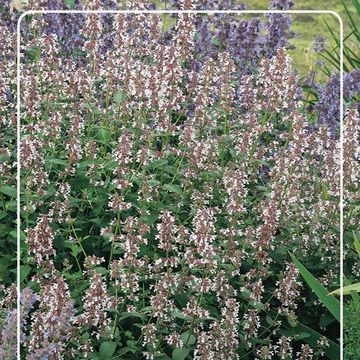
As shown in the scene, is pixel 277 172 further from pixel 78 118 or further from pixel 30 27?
pixel 30 27

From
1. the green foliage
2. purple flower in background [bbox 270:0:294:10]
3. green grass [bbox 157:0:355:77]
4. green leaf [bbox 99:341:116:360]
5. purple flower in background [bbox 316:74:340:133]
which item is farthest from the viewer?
green grass [bbox 157:0:355:77]

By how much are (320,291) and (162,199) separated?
522 mm

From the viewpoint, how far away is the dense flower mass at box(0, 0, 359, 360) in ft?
7.66

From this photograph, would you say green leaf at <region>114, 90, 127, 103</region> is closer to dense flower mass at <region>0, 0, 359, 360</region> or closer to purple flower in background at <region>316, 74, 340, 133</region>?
dense flower mass at <region>0, 0, 359, 360</region>

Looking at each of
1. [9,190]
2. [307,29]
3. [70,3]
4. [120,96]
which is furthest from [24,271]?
[307,29]

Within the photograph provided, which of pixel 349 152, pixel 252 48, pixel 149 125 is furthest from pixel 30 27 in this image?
pixel 349 152

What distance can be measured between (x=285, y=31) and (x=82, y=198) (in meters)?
1.06

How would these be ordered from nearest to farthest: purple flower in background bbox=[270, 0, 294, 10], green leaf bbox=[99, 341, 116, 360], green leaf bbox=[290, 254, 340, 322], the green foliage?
green leaf bbox=[99, 341, 116, 360] → green leaf bbox=[290, 254, 340, 322] → the green foliage → purple flower in background bbox=[270, 0, 294, 10]

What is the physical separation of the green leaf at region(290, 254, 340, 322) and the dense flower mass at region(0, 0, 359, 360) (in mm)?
54

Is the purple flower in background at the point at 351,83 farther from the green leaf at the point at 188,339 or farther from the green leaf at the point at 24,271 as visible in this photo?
the green leaf at the point at 24,271

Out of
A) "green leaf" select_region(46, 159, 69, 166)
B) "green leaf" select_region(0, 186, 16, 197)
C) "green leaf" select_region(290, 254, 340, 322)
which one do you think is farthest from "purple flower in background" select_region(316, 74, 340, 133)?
"green leaf" select_region(0, 186, 16, 197)

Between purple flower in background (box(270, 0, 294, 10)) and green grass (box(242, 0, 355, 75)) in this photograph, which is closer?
purple flower in background (box(270, 0, 294, 10))

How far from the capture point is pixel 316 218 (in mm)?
2652

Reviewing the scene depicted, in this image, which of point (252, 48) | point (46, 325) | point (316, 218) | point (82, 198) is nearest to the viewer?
point (46, 325)
